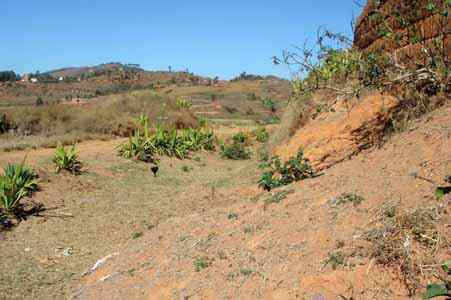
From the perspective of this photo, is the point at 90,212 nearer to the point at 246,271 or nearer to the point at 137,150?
the point at 137,150

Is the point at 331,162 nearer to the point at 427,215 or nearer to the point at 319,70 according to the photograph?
the point at 319,70

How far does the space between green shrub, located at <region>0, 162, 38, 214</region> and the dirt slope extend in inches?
98.5

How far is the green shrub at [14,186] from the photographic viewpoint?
7074 mm

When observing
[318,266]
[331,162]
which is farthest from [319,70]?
[318,266]

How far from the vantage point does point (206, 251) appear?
14.1 ft

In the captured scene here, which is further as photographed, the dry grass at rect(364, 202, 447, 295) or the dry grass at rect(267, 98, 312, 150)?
the dry grass at rect(267, 98, 312, 150)

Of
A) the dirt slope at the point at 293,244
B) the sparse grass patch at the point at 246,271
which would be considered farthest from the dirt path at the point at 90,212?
the sparse grass patch at the point at 246,271

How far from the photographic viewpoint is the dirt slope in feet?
9.93

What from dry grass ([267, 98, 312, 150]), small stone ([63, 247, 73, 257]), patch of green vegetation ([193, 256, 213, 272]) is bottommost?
small stone ([63, 247, 73, 257])

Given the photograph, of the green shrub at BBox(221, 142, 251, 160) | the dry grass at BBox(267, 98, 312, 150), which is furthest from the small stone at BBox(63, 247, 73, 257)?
the green shrub at BBox(221, 142, 251, 160)

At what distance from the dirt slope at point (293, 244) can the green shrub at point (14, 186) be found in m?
2.50

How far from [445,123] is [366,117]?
2542 millimetres

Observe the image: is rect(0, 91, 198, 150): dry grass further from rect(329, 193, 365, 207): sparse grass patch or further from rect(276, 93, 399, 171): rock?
rect(329, 193, 365, 207): sparse grass patch

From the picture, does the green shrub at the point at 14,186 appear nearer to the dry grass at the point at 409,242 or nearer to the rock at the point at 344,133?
the rock at the point at 344,133
